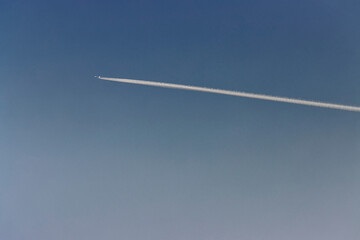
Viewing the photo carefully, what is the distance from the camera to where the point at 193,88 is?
2811 cm

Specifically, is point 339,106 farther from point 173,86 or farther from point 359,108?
point 173,86

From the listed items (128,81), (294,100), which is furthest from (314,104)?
(128,81)

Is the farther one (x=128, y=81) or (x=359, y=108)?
(x=128, y=81)

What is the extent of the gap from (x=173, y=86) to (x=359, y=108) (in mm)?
12987

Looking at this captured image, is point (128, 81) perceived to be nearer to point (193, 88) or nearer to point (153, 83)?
point (153, 83)

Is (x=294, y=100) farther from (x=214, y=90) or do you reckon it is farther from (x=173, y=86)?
(x=173, y=86)

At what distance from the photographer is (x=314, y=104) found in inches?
1011

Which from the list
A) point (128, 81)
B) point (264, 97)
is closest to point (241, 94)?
point (264, 97)

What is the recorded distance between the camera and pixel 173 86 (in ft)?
92.2

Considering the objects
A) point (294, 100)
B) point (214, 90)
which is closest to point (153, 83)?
point (214, 90)

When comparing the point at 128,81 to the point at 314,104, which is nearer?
the point at 314,104

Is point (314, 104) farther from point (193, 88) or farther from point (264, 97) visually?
point (193, 88)

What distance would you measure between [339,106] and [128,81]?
49.9ft

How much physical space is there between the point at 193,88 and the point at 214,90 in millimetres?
1564
